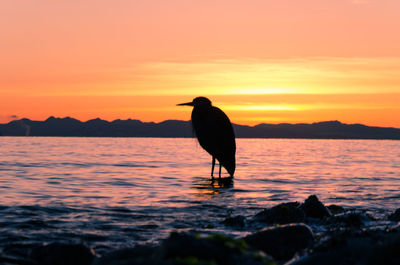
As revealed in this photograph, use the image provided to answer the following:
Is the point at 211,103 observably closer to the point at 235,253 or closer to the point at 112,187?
the point at 112,187

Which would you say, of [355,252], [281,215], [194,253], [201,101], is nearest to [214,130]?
[201,101]

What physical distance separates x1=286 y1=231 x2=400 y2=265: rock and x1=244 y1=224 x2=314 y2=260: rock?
908mm

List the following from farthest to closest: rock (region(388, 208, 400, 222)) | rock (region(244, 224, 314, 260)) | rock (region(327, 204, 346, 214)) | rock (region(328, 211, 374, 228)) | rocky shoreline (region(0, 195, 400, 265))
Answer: rock (region(327, 204, 346, 214)) < rock (region(388, 208, 400, 222)) < rock (region(328, 211, 374, 228)) < rock (region(244, 224, 314, 260)) < rocky shoreline (region(0, 195, 400, 265))

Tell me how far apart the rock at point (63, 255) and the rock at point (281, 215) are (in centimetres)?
483

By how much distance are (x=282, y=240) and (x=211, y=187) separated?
9221 millimetres

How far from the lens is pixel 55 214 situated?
10.8m

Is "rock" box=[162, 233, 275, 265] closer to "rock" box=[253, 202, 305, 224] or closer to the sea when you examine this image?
the sea

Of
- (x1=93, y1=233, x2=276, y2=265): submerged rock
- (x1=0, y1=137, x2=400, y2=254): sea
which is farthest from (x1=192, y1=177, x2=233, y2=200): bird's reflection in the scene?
(x1=93, y1=233, x2=276, y2=265): submerged rock

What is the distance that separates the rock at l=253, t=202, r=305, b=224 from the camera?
10320mm

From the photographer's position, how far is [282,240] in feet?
24.8

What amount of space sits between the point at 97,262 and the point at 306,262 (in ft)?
9.27

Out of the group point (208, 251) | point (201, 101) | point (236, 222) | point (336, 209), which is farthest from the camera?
point (201, 101)

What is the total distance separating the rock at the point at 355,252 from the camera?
545 cm

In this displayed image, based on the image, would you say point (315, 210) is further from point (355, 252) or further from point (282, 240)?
point (355, 252)
